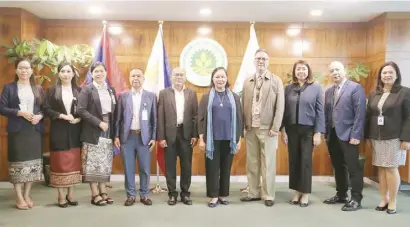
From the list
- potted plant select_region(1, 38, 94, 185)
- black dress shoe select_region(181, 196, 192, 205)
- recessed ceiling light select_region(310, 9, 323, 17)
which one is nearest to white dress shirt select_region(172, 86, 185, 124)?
black dress shoe select_region(181, 196, 192, 205)

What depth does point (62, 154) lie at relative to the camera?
3.94 meters

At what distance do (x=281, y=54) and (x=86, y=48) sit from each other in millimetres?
2893

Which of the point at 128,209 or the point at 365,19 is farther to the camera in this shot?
the point at 365,19

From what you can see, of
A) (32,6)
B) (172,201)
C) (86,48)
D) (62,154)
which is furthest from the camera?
(86,48)

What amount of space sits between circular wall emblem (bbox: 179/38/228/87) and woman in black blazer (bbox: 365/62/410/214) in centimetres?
243

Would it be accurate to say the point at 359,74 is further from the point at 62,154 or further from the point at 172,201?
the point at 62,154

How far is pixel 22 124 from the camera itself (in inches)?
156

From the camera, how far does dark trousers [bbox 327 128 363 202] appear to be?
4070mm

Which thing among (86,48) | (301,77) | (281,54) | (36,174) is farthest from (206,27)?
(36,174)

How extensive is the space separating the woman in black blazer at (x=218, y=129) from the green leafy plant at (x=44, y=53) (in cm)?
216

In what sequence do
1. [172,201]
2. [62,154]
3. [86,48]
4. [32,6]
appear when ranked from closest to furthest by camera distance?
[62,154], [172,201], [32,6], [86,48]

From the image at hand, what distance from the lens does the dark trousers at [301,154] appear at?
163 inches

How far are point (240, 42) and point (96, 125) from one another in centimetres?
281

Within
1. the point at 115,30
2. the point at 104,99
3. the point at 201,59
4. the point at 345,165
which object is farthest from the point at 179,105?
the point at 115,30
